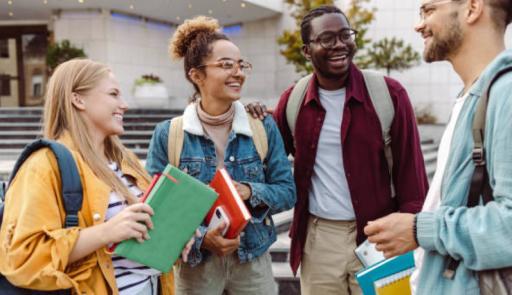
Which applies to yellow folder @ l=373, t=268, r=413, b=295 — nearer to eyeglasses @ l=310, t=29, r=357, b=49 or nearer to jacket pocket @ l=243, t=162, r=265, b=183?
jacket pocket @ l=243, t=162, r=265, b=183

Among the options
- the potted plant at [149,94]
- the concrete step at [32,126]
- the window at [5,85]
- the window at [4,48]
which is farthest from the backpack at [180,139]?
the window at [4,48]

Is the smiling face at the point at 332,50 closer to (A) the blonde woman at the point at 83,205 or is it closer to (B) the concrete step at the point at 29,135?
(A) the blonde woman at the point at 83,205

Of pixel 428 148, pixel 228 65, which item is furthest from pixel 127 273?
pixel 428 148

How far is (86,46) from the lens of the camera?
1623 centimetres

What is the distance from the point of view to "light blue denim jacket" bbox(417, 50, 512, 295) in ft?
3.94

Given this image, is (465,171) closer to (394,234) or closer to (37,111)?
(394,234)

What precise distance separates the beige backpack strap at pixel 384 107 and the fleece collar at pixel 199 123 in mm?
676

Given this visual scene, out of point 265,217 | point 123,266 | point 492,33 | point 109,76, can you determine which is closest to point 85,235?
point 123,266

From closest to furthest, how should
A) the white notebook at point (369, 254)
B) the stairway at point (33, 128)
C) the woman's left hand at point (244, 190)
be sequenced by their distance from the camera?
the white notebook at point (369, 254) < the woman's left hand at point (244, 190) < the stairway at point (33, 128)

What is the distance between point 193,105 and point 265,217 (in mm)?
663

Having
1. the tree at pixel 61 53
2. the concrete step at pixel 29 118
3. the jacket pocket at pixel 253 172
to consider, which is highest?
the tree at pixel 61 53

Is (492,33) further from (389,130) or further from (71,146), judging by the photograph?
(71,146)

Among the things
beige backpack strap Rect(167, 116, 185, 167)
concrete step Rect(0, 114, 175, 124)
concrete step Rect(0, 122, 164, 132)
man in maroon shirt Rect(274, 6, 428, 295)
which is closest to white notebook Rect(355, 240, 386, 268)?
man in maroon shirt Rect(274, 6, 428, 295)

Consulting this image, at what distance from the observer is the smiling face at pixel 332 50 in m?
2.42
